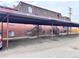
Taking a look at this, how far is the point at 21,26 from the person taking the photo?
2833cm

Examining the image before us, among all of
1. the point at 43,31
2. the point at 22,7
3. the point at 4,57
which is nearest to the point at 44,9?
the point at 22,7

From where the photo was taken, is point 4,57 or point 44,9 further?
point 44,9

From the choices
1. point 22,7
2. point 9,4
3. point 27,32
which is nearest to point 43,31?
point 27,32

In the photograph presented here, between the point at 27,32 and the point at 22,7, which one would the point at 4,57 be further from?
the point at 22,7

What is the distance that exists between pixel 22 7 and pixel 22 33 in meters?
11.5

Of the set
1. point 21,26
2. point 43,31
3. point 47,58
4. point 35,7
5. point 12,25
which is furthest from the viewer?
point 35,7

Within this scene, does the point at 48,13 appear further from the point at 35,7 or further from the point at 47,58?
the point at 47,58

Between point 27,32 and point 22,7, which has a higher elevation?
point 22,7

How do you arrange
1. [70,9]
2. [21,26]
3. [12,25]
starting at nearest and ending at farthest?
1. [12,25]
2. [21,26]
3. [70,9]

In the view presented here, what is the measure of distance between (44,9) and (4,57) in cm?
3739

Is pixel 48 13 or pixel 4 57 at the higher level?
pixel 48 13

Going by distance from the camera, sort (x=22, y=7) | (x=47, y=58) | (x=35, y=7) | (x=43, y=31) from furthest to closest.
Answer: (x=35, y=7), (x=22, y=7), (x=43, y=31), (x=47, y=58)

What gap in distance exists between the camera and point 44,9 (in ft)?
151

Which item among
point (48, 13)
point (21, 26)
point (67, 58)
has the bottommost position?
point (67, 58)
